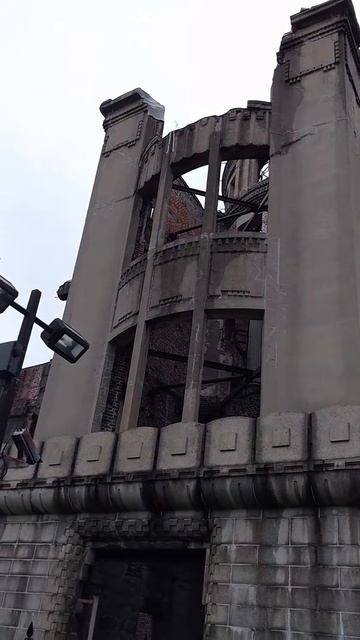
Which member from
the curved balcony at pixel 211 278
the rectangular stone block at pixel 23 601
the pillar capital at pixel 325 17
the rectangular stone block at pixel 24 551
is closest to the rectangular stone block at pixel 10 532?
the rectangular stone block at pixel 24 551

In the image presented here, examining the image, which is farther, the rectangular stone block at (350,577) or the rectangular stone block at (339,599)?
the rectangular stone block at (350,577)

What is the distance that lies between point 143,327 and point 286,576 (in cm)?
586

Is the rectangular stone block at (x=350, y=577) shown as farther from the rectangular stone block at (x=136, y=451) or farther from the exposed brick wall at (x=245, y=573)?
the rectangular stone block at (x=136, y=451)

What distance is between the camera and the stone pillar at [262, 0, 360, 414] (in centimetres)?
1044

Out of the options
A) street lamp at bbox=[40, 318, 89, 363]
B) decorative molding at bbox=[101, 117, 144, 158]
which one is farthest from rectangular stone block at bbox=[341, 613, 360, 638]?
decorative molding at bbox=[101, 117, 144, 158]

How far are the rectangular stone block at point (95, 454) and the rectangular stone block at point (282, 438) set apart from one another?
3.09 meters

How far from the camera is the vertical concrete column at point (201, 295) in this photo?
1122 cm

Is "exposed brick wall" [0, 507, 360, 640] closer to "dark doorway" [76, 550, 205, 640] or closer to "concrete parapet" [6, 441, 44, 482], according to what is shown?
"dark doorway" [76, 550, 205, 640]

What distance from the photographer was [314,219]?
12.0 metres

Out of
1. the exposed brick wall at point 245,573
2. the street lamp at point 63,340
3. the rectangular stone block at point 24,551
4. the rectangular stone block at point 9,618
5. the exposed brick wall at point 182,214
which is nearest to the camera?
the street lamp at point 63,340

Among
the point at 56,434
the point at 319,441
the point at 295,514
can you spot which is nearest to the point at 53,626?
the point at 56,434

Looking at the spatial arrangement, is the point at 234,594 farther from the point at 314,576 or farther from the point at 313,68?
the point at 313,68

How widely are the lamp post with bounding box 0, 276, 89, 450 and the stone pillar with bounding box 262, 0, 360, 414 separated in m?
4.22

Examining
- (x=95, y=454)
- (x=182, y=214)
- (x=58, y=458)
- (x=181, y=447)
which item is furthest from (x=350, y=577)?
(x=182, y=214)
